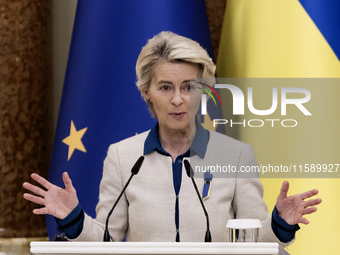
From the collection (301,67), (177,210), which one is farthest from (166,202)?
(301,67)

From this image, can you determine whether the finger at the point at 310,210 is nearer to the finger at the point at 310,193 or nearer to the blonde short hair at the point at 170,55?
the finger at the point at 310,193

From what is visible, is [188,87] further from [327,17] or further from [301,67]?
[327,17]

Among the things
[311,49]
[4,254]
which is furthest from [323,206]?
[4,254]

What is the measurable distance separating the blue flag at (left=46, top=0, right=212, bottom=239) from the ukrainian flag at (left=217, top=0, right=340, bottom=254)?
0.27m

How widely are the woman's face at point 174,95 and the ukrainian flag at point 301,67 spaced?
0.82 metres

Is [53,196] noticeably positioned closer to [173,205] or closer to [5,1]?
[173,205]

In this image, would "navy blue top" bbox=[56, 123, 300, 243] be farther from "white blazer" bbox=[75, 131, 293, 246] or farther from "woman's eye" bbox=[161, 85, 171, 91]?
"woman's eye" bbox=[161, 85, 171, 91]

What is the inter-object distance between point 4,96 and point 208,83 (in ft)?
5.38

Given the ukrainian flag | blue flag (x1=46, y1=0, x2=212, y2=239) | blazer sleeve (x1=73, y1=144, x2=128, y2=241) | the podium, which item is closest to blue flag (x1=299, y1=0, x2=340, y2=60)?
the ukrainian flag

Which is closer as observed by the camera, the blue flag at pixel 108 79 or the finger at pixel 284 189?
the finger at pixel 284 189

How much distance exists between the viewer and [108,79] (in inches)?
112

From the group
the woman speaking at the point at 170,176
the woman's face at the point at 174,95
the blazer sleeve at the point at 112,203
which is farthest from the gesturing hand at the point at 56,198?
the woman's face at the point at 174,95

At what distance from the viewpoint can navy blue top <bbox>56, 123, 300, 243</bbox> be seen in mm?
1600

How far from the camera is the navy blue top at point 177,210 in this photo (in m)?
1.60
